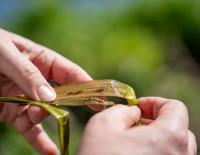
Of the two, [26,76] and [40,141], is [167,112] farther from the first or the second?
[40,141]

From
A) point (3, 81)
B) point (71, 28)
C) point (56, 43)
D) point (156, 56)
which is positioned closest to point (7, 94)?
point (3, 81)

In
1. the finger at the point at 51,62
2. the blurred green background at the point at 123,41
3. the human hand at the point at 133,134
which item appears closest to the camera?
the human hand at the point at 133,134

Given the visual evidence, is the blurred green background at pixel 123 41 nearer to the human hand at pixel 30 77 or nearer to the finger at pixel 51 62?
the human hand at pixel 30 77

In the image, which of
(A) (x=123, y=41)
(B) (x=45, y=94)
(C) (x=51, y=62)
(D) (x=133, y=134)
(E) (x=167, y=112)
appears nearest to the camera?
(D) (x=133, y=134)

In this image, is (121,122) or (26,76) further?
(26,76)

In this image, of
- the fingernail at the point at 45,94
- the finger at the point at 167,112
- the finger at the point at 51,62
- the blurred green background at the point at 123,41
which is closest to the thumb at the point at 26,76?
the fingernail at the point at 45,94

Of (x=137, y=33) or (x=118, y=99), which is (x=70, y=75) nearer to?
(x=118, y=99)

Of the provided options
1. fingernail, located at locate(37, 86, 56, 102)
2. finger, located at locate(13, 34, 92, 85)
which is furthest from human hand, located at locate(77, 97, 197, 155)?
finger, located at locate(13, 34, 92, 85)

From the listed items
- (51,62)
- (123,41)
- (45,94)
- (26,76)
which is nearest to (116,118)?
(45,94)
